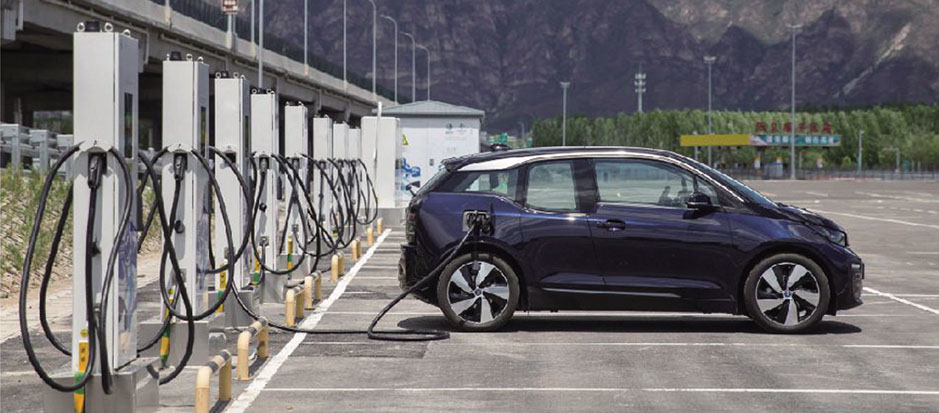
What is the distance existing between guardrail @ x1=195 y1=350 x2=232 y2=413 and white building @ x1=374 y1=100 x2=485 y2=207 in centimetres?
2696

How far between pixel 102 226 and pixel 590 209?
593 centimetres

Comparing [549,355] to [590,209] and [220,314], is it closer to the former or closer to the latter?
[590,209]

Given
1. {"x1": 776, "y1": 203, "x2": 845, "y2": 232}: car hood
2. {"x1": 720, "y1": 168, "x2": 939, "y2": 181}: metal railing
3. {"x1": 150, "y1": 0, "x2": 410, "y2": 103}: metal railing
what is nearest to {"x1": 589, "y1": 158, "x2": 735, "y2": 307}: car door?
{"x1": 776, "y1": 203, "x2": 845, "y2": 232}: car hood

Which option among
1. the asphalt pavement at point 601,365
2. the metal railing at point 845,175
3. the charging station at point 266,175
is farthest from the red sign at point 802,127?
the asphalt pavement at point 601,365

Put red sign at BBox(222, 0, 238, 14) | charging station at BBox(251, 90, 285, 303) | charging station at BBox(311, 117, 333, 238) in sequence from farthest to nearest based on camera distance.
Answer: red sign at BBox(222, 0, 238, 14)
charging station at BBox(311, 117, 333, 238)
charging station at BBox(251, 90, 285, 303)

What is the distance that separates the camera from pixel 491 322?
1351 centimetres

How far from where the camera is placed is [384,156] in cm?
3541

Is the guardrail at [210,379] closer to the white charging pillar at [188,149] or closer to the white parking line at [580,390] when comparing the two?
the white parking line at [580,390]

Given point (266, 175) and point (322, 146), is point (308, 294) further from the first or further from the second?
point (322, 146)

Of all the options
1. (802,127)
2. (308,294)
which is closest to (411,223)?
(308,294)

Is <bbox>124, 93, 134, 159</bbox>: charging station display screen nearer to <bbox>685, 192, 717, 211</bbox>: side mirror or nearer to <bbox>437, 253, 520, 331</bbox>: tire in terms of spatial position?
<bbox>437, 253, 520, 331</bbox>: tire

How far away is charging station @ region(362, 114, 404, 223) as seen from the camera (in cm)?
3469

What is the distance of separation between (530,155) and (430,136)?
24233mm

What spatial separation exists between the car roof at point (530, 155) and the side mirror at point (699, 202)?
1.80 feet
